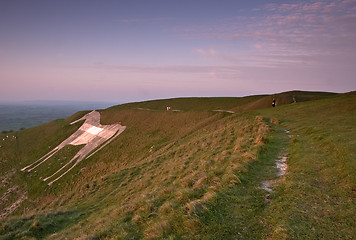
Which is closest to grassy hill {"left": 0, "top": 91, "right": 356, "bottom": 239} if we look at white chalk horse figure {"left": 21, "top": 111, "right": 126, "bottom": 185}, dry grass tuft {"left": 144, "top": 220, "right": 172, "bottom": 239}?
dry grass tuft {"left": 144, "top": 220, "right": 172, "bottom": 239}

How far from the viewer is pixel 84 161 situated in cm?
5216

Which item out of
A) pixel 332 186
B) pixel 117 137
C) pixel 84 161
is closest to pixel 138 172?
pixel 332 186

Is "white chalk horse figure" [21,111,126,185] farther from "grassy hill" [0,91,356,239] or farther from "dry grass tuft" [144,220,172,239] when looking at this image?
"dry grass tuft" [144,220,172,239]

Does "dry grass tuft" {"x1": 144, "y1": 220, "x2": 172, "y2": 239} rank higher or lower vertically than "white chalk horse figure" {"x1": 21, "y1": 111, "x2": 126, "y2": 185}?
higher

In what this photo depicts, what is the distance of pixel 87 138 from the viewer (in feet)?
233

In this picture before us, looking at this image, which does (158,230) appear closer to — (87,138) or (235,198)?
(235,198)

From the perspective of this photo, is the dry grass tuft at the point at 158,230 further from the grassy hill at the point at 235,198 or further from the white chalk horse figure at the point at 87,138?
the white chalk horse figure at the point at 87,138

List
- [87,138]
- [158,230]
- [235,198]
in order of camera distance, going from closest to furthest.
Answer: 1. [158,230]
2. [235,198]
3. [87,138]

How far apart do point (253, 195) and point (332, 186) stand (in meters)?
4.68

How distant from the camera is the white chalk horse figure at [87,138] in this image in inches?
2268

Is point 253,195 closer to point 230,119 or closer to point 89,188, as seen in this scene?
point 89,188

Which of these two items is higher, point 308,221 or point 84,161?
point 308,221

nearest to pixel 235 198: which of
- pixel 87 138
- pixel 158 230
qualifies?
pixel 158 230

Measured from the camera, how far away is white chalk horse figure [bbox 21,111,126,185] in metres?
57.6
